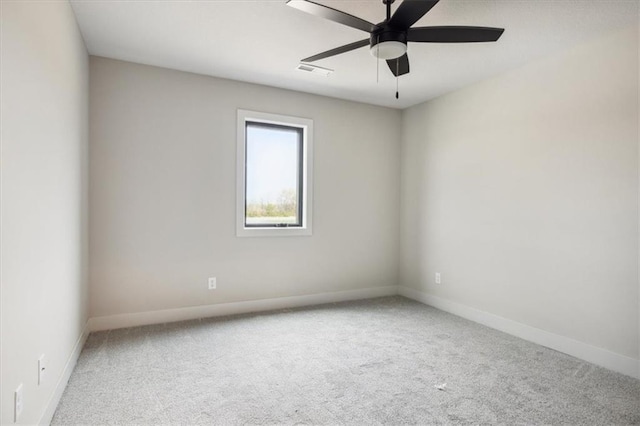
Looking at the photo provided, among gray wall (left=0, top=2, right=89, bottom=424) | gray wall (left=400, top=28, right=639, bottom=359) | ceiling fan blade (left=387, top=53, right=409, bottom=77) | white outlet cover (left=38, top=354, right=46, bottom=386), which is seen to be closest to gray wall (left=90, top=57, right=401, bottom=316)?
gray wall (left=0, top=2, right=89, bottom=424)

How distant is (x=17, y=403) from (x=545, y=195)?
12.4ft

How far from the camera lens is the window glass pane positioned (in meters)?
4.10

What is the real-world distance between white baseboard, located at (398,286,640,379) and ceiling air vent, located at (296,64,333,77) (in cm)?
287

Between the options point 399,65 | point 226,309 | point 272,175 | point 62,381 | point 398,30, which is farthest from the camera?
point 272,175

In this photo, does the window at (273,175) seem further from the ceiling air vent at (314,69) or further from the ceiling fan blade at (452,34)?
the ceiling fan blade at (452,34)

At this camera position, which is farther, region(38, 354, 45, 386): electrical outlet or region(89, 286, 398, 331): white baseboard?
region(89, 286, 398, 331): white baseboard

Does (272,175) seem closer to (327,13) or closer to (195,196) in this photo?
(195,196)

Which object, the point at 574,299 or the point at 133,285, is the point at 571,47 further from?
the point at 133,285

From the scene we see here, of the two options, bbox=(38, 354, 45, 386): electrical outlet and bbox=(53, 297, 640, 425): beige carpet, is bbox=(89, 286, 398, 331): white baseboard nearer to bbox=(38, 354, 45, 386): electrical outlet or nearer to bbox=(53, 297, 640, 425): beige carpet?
bbox=(53, 297, 640, 425): beige carpet

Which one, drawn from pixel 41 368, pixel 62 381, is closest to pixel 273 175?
pixel 62 381

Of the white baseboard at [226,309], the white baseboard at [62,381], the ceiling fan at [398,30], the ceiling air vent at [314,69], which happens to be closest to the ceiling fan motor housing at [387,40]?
the ceiling fan at [398,30]

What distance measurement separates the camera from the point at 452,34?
6.79 ft

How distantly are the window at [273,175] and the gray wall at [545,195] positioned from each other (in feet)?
5.17

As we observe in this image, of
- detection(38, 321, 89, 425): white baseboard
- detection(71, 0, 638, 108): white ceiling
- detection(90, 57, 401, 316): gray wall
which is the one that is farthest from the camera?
detection(90, 57, 401, 316): gray wall
